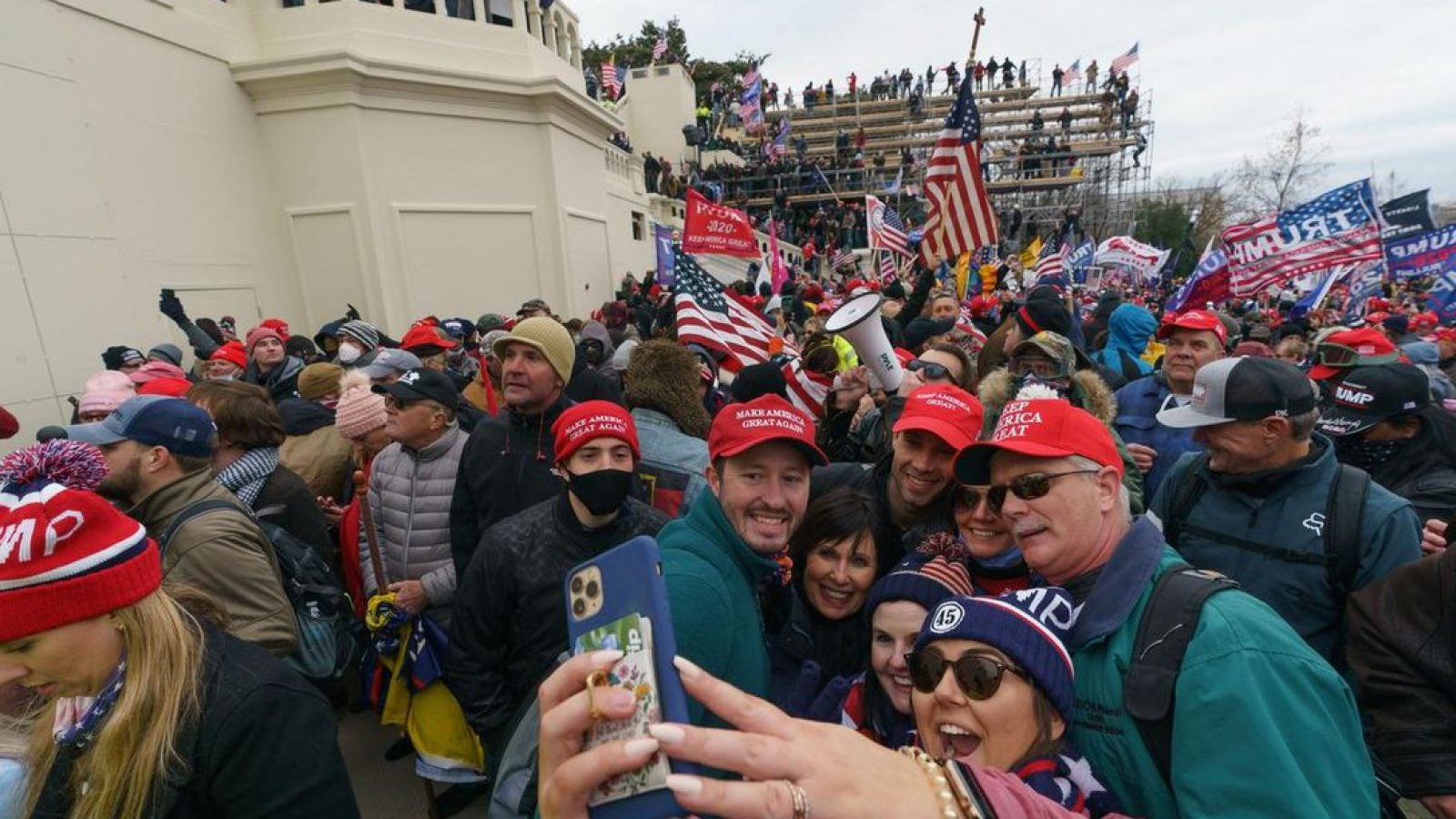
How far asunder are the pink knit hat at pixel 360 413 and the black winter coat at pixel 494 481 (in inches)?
30.2

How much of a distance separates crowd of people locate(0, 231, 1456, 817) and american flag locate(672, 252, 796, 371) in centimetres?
104

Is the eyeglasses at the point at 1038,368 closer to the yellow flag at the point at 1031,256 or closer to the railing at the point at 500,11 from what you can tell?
the railing at the point at 500,11

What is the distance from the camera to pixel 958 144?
7047 mm

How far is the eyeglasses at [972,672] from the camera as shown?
1.45 m

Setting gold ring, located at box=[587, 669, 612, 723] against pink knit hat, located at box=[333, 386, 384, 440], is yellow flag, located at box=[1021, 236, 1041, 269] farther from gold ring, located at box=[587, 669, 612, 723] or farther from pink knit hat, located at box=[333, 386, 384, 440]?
gold ring, located at box=[587, 669, 612, 723]

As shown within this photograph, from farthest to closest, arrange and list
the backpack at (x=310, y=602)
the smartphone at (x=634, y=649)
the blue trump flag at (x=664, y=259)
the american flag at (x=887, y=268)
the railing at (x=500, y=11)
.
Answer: the blue trump flag at (x=664, y=259) → the railing at (x=500, y=11) → the american flag at (x=887, y=268) → the backpack at (x=310, y=602) → the smartphone at (x=634, y=649)

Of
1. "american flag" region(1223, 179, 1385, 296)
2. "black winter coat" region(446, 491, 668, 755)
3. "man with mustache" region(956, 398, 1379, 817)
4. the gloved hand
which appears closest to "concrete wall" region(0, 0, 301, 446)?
the gloved hand

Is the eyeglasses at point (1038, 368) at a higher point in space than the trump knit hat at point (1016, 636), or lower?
higher

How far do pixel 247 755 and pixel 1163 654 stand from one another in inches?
87.9

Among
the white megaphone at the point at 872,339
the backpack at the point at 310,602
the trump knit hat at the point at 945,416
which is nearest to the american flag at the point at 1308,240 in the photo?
the white megaphone at the point at 872,339

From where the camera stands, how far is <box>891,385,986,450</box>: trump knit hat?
2.66m

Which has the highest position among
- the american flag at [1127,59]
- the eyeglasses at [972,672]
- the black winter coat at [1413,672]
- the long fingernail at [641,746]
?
the american flag at [1127,59]

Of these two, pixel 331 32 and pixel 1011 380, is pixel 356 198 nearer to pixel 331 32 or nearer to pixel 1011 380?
pixel 331 32

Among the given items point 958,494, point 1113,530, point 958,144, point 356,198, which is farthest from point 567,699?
point 356,198
